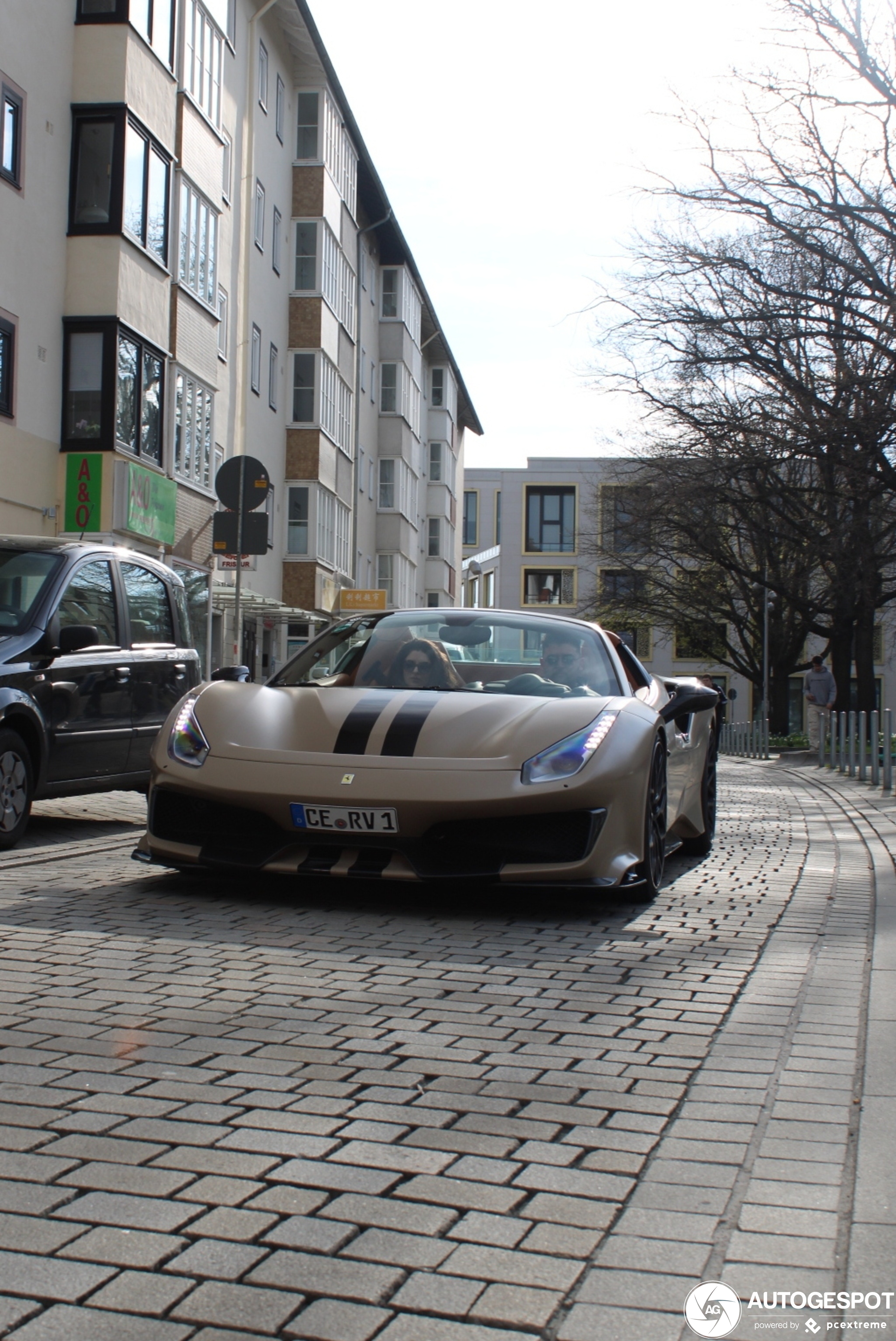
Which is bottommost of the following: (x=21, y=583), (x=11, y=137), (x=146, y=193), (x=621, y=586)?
(x=21, y=583)

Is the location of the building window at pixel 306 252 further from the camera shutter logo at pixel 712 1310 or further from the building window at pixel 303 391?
the camera shutter logo at pixel 712 1310

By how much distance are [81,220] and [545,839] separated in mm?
18301

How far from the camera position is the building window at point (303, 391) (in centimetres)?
3722

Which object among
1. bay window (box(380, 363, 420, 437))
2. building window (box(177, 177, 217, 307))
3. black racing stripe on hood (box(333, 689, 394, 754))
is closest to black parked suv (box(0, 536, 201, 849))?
black racing stripe on hood (box(333, 689, 394, 754))

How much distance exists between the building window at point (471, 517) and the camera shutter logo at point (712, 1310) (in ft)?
321

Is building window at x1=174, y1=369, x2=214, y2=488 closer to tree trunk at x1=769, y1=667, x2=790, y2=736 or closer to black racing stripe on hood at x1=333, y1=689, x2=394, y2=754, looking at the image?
black racing stripe on hood at x1=333, y1=689, x2=394, y2=754

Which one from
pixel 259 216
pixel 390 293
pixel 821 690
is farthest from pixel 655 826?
pixel 390 293

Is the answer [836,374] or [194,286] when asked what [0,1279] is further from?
[194,286]

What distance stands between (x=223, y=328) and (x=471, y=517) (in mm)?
69984

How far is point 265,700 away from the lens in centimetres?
664

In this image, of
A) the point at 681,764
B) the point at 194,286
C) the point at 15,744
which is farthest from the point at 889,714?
the point at 194,286

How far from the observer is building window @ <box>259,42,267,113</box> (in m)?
33.5

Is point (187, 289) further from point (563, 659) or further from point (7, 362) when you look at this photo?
point (563, 659)

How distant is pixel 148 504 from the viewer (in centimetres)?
2289
